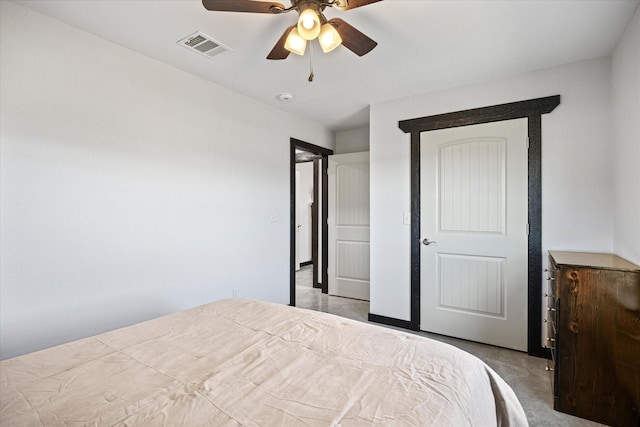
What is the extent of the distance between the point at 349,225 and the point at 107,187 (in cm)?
310

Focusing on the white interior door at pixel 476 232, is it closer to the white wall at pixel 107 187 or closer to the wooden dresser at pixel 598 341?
the wooden dresser at pixel 598 341

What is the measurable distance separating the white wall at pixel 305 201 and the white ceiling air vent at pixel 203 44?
4750 millimetres

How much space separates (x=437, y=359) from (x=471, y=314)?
209cm

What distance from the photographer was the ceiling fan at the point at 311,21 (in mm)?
1450

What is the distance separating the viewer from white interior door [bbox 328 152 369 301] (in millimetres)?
4379

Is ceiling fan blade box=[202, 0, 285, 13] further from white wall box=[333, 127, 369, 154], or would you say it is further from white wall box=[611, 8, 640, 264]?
white wall box=[333, 127, 369, 154]

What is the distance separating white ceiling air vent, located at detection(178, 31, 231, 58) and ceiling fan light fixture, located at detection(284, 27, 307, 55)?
782 millimetres

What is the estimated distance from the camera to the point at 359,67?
256 centimetres

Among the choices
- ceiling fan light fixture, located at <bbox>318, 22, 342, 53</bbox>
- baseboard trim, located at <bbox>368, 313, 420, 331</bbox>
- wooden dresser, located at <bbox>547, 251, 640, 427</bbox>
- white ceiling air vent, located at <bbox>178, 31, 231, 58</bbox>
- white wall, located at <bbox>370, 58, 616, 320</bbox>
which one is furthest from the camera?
baseboard trim, located at <bbox>368, 313, 420, 331</bbox>

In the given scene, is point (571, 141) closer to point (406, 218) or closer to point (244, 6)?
point (406, 218)

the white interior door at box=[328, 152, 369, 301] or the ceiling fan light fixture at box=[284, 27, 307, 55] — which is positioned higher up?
the ceiling fan light fixture at box=[284, 27, 307, 55]

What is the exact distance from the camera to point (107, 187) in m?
2.15

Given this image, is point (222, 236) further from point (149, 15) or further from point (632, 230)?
point (632, 230)

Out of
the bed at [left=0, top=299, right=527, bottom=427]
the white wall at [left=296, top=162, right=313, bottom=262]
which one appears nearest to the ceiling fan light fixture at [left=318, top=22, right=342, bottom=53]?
the bed at [left=0, top=299, right=527, bottom=427]
